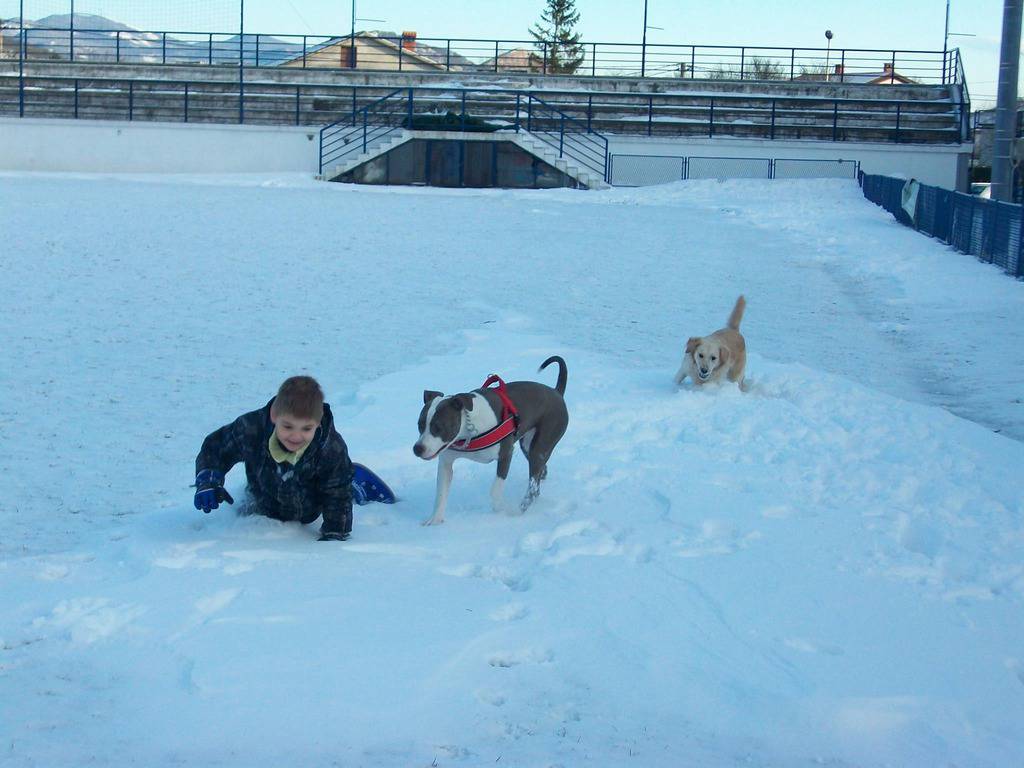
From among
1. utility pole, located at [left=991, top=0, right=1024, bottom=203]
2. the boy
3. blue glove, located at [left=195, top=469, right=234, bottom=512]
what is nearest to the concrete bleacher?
utility pole, located at [left=991, top=0, right=1024, bottom=203]

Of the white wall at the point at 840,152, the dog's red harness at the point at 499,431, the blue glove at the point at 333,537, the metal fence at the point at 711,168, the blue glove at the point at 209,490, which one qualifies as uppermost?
the white wall at the point at 840,152

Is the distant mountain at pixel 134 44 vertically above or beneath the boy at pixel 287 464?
above

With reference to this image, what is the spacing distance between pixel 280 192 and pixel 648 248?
1295 centimetres

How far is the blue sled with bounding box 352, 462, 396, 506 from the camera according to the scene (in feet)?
19.3

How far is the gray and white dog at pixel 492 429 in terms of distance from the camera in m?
5.20

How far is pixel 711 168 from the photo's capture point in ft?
120

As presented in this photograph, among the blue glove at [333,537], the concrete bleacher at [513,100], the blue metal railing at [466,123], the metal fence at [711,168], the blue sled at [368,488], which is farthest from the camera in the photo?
the concrete bleacher at [513,100]

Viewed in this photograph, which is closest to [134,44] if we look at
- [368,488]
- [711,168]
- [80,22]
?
[80,22]

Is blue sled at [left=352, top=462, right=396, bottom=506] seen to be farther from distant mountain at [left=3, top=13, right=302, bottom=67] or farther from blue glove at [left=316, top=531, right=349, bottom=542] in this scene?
distant mountain at [left=3, top=13, right=302, bottom=67]

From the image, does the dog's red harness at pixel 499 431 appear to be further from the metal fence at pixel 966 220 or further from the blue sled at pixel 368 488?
the metal fence at pixel 966 220

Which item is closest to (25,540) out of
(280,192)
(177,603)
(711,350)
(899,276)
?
(177,603)

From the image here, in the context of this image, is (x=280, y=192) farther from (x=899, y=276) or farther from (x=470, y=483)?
(x=470, y=483)

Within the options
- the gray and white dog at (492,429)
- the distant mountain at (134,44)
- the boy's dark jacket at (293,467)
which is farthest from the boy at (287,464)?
the distant mountain at (134,44)

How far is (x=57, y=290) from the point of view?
40.9 feet
